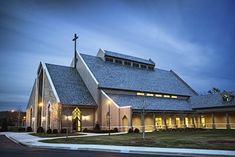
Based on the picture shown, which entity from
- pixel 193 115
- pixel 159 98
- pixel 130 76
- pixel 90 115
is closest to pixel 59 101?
pixel 90 115

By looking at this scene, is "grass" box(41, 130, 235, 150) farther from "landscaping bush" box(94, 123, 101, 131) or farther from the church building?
"landscaping bush" box(94, 123, 101, 131)

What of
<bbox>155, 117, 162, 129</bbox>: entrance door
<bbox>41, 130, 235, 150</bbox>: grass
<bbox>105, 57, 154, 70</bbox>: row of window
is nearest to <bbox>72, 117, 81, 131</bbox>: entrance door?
<bbox>155, 117, 162, 129</bbox>: entrance door

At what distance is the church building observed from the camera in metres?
46.0

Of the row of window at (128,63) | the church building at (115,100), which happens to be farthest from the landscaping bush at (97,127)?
the row of window at (128,63)

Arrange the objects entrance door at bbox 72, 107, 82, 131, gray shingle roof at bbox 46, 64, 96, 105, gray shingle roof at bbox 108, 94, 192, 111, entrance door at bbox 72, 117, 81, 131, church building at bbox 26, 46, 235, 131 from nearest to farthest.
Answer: entrance door at bbox 72, 107, 82, 131
church building at bbox 26, 46, 235, 131
gray shingle roof at bbox 46, 64, 96, 105
entrance door at bbox 72, 117, 81, 131
gray shingle roof at bbox 108, 94, 192, 111

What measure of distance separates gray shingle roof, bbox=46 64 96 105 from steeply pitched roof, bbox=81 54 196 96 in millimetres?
3881

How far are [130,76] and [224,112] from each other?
74.4ft

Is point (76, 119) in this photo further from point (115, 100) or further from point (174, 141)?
point (174, 141)

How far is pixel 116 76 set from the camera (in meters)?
55.0

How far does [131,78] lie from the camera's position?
189 feet

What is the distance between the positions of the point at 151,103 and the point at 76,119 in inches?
633

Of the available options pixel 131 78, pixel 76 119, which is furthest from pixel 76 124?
pixel 131 78

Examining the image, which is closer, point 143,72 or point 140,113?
point 140,113

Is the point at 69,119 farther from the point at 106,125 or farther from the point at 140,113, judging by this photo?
the point at 140,113
